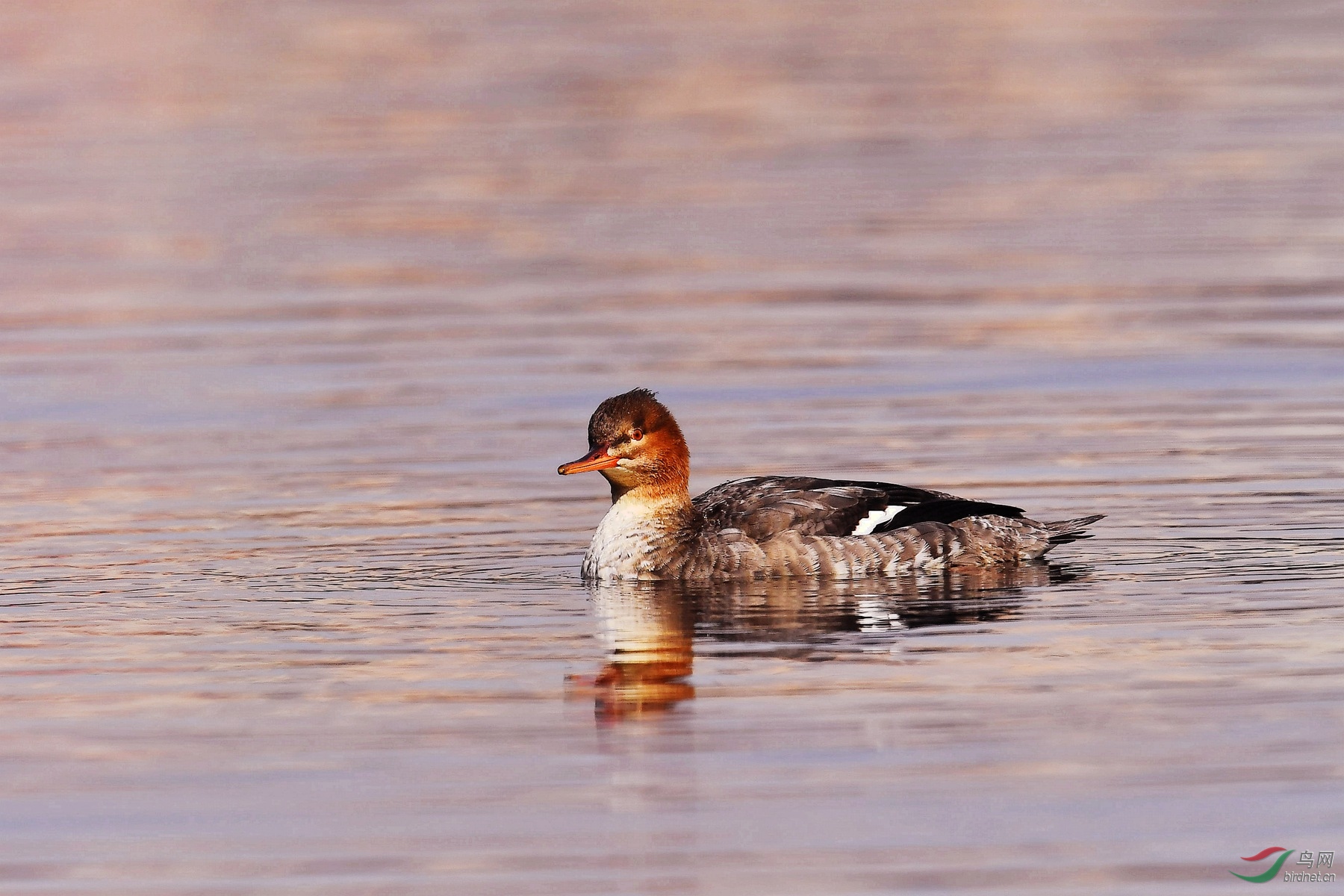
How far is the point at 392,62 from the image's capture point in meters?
38.2

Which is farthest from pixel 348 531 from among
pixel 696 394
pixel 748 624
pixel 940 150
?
pixel 940 150

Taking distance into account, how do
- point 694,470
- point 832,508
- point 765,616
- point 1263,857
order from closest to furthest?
point 1263,857
point 765,616
point 832,508
point 694,470

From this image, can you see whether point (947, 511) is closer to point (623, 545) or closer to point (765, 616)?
point (765, 616)

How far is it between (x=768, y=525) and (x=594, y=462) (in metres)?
0.93

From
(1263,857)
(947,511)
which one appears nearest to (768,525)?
(947,511)

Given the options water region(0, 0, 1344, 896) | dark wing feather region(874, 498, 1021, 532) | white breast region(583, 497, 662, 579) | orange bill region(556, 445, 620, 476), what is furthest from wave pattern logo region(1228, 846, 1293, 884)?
orange bill region(556, 445, 620, 476)

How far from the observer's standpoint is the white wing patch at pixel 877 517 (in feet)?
43.0

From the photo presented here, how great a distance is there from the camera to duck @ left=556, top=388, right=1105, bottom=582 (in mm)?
13102

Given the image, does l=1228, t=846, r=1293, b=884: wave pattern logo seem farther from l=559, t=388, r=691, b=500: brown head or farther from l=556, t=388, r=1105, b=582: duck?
l=559, t=388, r=691, b=500: brown head

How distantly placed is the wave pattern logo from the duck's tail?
4.82 metres

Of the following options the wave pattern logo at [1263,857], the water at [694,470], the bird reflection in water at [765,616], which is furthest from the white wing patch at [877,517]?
the wave pattern logo at [1263,857]

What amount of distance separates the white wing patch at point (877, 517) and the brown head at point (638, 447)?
3.14 ft

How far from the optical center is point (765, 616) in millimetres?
12258

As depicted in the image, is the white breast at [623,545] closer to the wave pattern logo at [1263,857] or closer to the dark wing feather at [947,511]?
the dark wing feather at [947,511]
